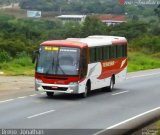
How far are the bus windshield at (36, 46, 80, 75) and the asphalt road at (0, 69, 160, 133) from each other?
1199mm

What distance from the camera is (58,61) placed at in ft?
82.1

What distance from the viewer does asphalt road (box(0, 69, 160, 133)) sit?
17688 millimetres

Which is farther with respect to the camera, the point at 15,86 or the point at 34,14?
the point at 34,14

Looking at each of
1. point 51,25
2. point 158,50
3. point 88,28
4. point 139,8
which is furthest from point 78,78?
point 139,8

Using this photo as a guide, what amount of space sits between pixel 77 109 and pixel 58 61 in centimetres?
381

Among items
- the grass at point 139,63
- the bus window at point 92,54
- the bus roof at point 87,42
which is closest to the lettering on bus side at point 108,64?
the bus roof at point 87,42

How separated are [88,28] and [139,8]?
A: 38195 millimetres

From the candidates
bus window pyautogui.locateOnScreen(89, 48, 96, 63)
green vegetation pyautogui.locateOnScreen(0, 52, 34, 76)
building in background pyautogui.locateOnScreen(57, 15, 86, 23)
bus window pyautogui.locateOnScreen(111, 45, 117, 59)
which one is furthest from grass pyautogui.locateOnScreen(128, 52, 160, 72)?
building in background pyautogui.locateOnScreen(57, 15, 86, 23)

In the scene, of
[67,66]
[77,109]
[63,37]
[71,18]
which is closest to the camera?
[77,109]

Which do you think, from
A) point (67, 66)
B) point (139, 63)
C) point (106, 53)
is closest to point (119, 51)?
point (106, 53)

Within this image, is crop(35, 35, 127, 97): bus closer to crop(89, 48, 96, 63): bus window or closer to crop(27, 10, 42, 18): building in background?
crop(89, 48, 96, 63): bus window

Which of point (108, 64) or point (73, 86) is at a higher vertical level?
point (73, 86)

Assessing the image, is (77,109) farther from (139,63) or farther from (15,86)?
(139,63)

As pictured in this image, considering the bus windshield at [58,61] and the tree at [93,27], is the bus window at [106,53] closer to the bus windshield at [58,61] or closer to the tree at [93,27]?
the bus windshield at [58,61]
